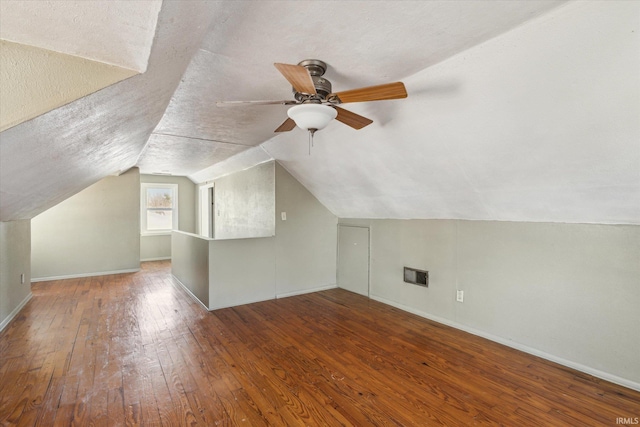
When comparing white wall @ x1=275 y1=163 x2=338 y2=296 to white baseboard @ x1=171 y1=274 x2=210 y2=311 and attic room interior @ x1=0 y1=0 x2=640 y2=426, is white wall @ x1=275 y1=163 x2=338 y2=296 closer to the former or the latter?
attic room interior @ x1=0 y1=0 x2=640 y2=426

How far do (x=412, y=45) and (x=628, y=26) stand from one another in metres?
0.91

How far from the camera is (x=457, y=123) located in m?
2.19

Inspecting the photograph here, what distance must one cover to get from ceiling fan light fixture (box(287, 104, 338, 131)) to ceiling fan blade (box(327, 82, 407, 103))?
0.30 ft

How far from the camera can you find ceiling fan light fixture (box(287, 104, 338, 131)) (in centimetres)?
180

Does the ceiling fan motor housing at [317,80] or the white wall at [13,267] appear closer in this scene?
the ceiling fan motor housing at [317,80]

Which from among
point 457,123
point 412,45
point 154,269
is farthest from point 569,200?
point 154,269

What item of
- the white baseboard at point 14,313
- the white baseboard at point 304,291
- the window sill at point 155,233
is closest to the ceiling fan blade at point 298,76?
the white baseboard at point 304,291

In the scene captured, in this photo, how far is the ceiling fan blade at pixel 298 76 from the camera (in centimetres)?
146

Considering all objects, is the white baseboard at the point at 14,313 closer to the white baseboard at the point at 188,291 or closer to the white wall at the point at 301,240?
the white baseboard at the point at 188,291

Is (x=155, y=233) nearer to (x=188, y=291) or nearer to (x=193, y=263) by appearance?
(x=188, y=291)

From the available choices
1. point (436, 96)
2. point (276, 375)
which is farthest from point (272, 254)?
point (436, 96)

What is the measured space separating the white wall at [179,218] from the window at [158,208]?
108 millimetres

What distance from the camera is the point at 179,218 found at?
809cm

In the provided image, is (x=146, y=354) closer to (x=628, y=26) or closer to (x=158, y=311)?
(x=158, y=311)
